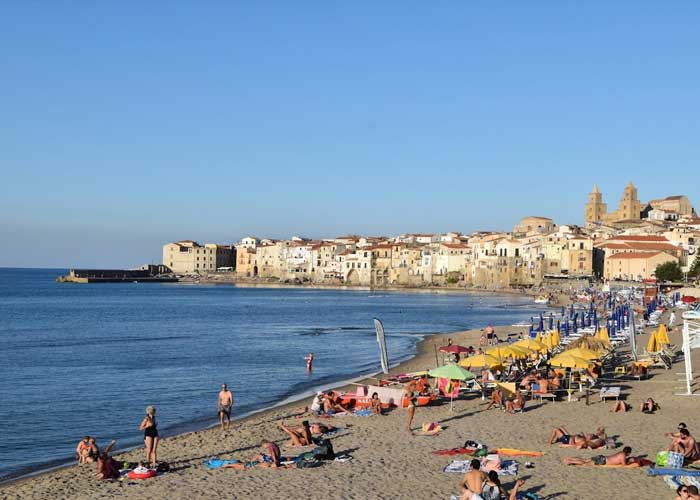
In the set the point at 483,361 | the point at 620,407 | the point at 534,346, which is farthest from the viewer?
the point at 534,346

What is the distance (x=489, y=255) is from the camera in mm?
107500

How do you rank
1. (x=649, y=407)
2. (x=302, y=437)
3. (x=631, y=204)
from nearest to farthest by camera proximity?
(x=302, y=437)
(x=649, y=407)
(x=631, y=204)

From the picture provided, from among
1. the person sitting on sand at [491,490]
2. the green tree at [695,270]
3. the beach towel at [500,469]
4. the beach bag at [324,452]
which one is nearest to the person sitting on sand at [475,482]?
the person sitting on sand at [491,490]

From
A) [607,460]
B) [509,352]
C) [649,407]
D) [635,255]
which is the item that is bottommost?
[607,460]

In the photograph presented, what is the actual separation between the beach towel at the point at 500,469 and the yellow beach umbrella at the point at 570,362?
6148 mm

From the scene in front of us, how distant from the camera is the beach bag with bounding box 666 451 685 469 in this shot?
1110 centimetres

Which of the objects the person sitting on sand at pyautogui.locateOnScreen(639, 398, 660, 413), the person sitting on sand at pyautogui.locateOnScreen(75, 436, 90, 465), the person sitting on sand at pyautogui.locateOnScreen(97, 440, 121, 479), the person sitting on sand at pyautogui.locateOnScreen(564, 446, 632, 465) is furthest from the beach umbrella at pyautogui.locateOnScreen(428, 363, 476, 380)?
the person sitting on sand at pyautogui.locateOnScreen(97, 440, 121, 479)

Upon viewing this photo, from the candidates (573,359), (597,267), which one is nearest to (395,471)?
(573,359)

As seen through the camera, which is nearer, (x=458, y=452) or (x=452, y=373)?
(x=458, y=452)

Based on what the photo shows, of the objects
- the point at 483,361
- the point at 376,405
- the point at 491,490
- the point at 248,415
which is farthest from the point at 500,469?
the point at 248,415

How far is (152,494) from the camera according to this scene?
35.9 ft

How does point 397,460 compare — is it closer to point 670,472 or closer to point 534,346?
point 670,472

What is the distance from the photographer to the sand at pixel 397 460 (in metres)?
10.8

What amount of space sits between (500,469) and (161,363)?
769 inches
